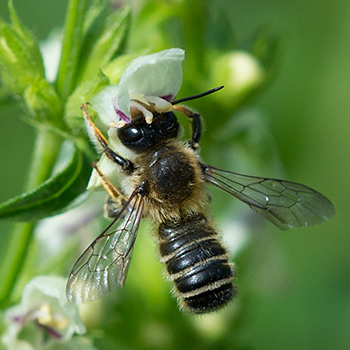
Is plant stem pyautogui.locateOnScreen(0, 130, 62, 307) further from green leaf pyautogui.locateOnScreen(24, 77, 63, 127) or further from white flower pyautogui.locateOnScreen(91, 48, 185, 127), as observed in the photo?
white flower pyautogui.locateOnScreen(91, 48, 185, 127)

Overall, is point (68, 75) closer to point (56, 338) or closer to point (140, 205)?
point (140, 205)

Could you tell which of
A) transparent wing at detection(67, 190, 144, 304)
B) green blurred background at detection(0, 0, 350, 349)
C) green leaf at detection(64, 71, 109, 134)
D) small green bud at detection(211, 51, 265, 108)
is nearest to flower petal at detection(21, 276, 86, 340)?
transparent wing at detection(67, 190, 144, 304)

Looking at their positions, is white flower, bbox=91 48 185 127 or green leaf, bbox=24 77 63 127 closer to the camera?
white flower, bbox=91 48 185 127

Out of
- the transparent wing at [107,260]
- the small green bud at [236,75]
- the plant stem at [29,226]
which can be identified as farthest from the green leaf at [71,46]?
the small green bud at [236,75]

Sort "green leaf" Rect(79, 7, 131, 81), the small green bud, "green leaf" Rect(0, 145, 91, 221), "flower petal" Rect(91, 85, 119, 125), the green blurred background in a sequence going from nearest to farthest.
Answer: "green leaf" Rect(0, 145, 91, 221), "flower petal" Rect(91, 85, 119, 125), "green leaf" Rect(79, 7, 131, 81), the small green bud, the green blurred background

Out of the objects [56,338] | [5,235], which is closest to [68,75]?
[56,338]

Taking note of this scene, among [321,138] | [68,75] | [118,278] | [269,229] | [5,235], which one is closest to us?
[118,278]
